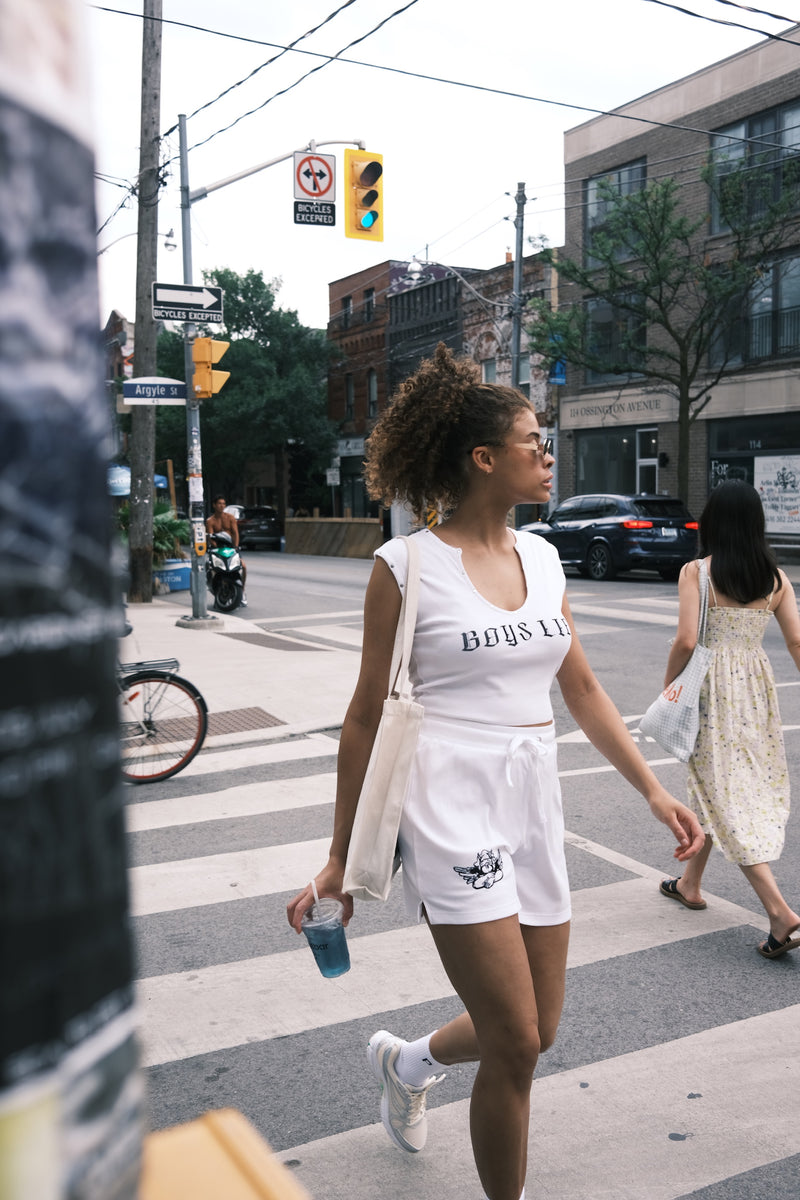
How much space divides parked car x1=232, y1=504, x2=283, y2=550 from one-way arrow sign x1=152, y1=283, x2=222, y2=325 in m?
26.6

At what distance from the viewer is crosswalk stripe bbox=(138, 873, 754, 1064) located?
3.48 m

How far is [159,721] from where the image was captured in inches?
271

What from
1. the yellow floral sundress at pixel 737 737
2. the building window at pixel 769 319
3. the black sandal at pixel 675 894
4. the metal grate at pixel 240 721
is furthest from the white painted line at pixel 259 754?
the building window at pixel 769 319

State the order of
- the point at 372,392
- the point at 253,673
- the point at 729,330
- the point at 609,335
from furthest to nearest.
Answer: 1. the point at 372,392
2. the point at 609,335
3. the point at 729,330
4. the point at 253,673

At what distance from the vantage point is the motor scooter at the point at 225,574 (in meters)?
17.7

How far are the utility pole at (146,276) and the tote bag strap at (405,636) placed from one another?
13.7 meters

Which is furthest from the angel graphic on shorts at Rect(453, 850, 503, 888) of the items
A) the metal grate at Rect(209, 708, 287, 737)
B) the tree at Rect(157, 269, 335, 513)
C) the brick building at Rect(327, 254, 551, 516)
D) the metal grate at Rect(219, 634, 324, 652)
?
the tree at Rect(157, 269, 335, 513)

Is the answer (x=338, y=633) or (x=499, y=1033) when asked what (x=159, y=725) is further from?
(x=338, y=633)

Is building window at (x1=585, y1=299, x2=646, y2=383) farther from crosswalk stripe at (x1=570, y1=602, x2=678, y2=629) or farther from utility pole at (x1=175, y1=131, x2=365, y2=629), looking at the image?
utility pole at (x1=175, y1=131, x2=365, y2=629)

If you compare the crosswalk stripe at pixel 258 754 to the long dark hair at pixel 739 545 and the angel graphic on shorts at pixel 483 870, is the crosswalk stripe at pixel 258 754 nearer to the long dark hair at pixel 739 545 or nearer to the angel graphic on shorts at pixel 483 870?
the long dark hair at pixel 739 545

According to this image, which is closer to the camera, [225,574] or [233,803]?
[233,803]

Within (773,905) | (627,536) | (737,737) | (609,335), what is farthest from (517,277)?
(773,905)

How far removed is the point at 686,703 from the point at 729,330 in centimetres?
2459

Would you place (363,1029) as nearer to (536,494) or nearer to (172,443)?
(536,494)
